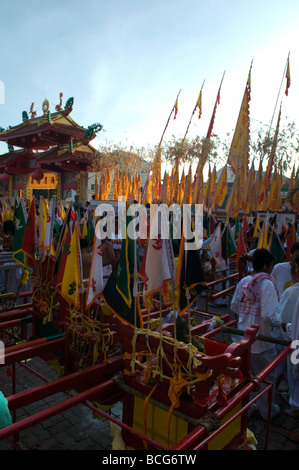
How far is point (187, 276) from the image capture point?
2244mm

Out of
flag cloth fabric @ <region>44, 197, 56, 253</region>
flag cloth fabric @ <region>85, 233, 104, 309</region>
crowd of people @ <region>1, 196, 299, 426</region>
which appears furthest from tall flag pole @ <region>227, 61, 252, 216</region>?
flag cloth fabric @ <region>85, 233, 104, 309</region>

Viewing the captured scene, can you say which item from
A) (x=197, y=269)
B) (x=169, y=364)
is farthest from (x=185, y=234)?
(x=169, y=364)

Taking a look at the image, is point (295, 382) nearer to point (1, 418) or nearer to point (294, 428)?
point (294, 428)

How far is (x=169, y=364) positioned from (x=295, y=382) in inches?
82.0

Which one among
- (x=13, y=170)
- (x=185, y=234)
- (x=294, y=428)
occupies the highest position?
(x=13, y=170)

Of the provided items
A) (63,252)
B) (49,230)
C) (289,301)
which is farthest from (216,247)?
(63,252)

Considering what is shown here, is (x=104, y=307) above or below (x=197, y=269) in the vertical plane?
below

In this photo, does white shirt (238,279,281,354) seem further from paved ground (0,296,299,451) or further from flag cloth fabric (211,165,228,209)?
flag cloth fabric (211,165,228,209)

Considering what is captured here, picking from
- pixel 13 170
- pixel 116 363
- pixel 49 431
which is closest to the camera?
pixel 116 363

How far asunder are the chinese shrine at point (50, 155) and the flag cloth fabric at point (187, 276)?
1749 centimetres

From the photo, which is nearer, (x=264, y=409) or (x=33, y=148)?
(x=264, y=409)

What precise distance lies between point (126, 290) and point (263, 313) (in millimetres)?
1557
